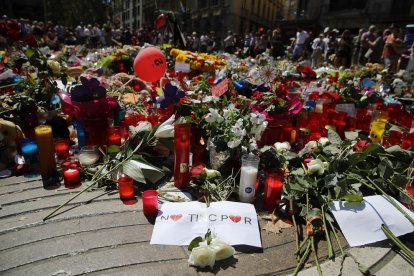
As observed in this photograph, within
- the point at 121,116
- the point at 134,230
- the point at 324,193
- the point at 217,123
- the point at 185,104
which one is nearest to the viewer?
the point at 134,230

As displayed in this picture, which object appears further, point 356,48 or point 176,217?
point 356,48

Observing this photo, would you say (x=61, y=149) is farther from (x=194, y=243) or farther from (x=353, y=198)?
(x=353, y=198)

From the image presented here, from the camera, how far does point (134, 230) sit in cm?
182

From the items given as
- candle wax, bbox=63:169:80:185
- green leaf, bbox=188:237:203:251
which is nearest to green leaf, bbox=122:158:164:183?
candle wax, bbox=63:169:80:185

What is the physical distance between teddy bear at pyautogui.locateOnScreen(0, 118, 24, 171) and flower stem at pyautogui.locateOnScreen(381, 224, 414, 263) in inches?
117

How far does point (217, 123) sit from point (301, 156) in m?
0.80

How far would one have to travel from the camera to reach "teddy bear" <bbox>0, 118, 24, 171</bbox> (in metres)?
2.47

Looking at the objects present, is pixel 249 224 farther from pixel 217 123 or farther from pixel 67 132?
pixel 67 132

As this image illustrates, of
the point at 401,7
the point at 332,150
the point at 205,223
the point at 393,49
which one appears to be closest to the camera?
the point at 205,223

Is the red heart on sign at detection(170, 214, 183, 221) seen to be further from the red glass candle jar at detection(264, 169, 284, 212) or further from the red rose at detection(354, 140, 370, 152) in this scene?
the red rose at detection(354, 140, 370, 152)

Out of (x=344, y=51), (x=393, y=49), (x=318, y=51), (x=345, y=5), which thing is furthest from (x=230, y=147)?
(x=345, y=5)

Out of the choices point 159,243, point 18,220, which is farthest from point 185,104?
point 18,220

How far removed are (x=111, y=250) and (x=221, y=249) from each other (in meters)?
0.63

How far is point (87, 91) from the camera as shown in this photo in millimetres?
2527
